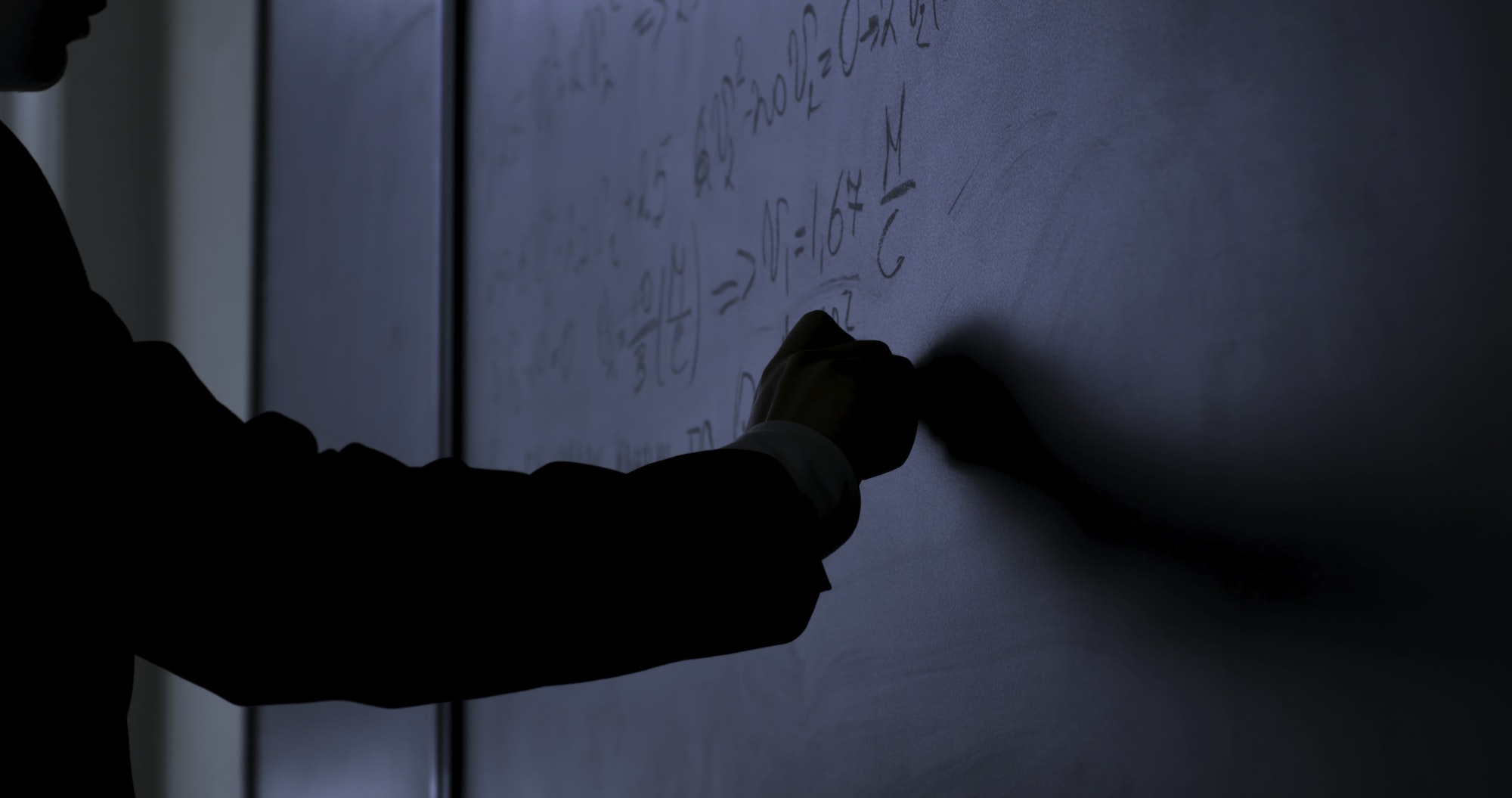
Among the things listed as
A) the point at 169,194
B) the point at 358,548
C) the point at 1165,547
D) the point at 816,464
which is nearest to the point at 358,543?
the point at 358,548

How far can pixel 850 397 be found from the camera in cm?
53

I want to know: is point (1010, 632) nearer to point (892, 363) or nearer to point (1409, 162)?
point (892, 363)

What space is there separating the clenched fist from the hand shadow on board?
0.09 ft

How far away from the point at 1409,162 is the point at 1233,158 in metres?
0.07

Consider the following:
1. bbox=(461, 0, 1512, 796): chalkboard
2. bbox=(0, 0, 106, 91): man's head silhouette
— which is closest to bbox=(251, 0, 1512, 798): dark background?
bbox=(461, 0, 1512, 796): chalkboard

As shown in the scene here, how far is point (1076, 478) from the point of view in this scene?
0.49m

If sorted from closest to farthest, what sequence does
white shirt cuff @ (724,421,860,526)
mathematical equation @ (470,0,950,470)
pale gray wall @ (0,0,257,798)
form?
white shirt cuff @ (724,421,860,526)
mathematical equation @ (470,0,950,470)
pale gray wall @ (0,0,257,798)

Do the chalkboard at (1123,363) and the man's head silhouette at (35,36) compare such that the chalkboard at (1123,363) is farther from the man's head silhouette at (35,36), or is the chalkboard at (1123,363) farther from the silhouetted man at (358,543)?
the man's head silhouette at (35,36)

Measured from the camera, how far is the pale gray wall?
6.15 ft

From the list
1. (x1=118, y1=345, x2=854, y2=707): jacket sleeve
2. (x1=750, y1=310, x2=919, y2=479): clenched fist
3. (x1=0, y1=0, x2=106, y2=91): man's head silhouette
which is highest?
(x1=0, y1=0, x2=106, y2=91): man's head silhouette

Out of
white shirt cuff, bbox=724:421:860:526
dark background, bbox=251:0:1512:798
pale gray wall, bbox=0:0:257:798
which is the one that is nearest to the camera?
dark background, bbox=251:0:1512:798

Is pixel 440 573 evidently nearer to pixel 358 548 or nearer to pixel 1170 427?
pixel 358 548

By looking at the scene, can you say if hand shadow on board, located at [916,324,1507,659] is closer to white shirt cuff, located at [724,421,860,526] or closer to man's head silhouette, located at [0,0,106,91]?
white shirt cuff, located at [724,421,860,526]

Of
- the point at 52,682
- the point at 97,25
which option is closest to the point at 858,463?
the point at 52,682
